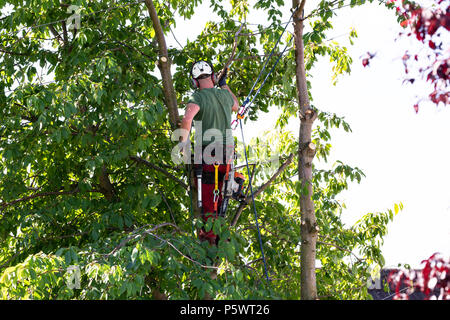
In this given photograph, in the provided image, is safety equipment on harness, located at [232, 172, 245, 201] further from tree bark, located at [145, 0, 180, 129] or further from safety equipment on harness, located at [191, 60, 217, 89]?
safety equipment on harness, located at [191, 60, 217, 89]

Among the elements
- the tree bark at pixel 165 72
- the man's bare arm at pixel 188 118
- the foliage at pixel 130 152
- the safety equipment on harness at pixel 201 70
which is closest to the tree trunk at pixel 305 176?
the foliage at pixel 130 152

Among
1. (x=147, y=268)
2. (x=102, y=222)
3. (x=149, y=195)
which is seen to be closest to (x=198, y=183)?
(x=149, y=195)

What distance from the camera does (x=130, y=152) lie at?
24.4 feet

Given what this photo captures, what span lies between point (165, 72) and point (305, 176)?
2010 millimetres

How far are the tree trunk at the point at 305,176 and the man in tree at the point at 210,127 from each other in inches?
34.9

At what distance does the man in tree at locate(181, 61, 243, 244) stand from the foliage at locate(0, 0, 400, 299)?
39 centimetres

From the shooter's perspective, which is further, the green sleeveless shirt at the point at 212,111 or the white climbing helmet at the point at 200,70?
the white climbing helmet at the point at 200,70

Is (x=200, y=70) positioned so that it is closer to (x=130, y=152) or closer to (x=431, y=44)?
(x=130, y=152)

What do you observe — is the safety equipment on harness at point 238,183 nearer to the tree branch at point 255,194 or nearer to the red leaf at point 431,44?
the tree branch at point 255,194

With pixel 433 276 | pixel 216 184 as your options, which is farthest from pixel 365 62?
pixel 216 184

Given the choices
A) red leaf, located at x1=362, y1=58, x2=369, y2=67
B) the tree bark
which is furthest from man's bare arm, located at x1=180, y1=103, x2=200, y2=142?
red leaf, located at x1=362, y1=58, x2=369, y2=67

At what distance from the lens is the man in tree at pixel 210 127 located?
7.19 meters

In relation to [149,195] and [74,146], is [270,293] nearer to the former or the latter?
[149,195]

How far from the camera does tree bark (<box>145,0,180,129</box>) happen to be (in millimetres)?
7813
